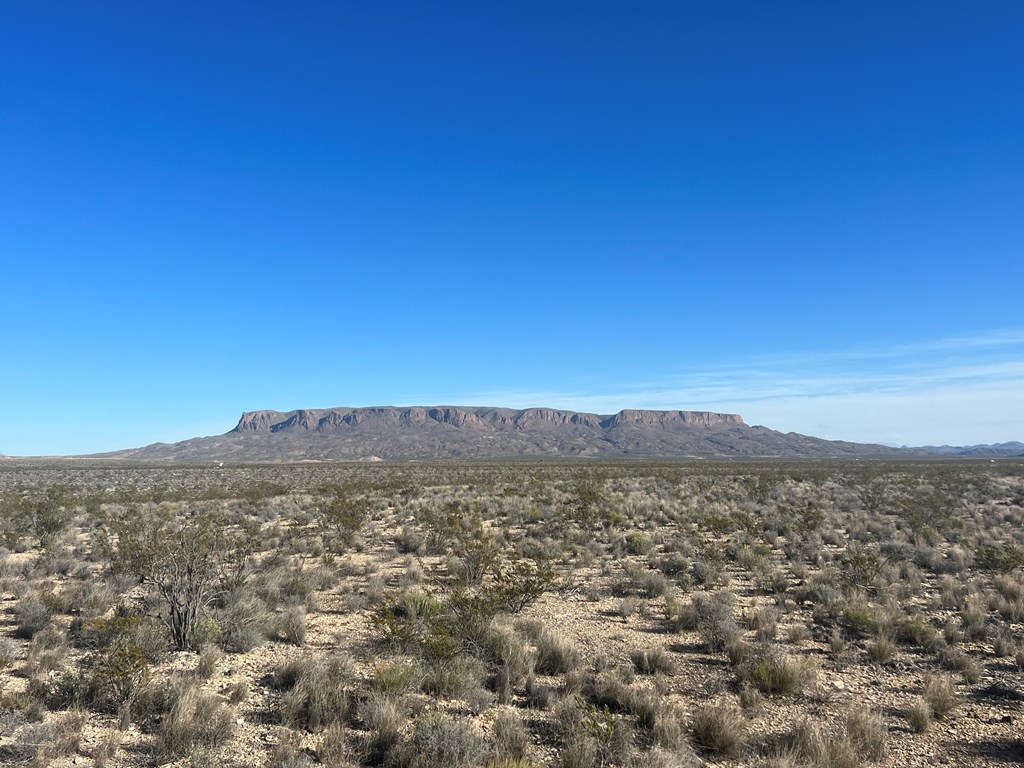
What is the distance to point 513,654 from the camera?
762 cm

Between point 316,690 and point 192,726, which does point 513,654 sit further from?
point 192,726

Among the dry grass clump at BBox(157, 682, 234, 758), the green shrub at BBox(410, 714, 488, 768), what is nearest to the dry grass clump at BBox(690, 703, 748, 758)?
A: the green shrub at BBox(410, 714, 488, 768)

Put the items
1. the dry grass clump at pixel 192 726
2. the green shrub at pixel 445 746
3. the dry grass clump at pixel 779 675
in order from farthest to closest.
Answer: the dry grass clump at pixel 779 675 < the dry grass clump at pixel 192 726 < the green shrub at pixel 445 746

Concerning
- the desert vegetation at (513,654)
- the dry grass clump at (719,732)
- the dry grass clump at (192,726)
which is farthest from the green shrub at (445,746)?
the dry grass clump at (719,732)

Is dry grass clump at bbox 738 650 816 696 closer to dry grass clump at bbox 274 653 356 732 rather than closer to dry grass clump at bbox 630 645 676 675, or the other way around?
dry grass clump at bbox 630 645 676 675

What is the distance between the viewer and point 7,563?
44.2 feet

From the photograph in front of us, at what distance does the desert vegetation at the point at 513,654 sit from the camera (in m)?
5.61

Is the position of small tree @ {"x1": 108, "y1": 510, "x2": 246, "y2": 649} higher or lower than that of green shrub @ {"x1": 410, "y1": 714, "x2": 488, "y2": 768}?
higher

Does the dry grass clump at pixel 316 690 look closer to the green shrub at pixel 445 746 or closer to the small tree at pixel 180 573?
the green shrub at pixel 445 746

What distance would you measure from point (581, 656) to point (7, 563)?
13710 millimetres

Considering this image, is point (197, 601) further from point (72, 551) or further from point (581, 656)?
point (72, 551)

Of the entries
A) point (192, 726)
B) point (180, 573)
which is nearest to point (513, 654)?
point (192, 726)

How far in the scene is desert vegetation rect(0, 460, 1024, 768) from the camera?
561 cm

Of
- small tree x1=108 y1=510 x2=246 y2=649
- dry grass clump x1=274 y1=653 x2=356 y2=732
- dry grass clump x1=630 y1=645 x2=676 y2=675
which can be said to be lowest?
dry grass clump x1=630 y1=645 x2=676 y2=675
